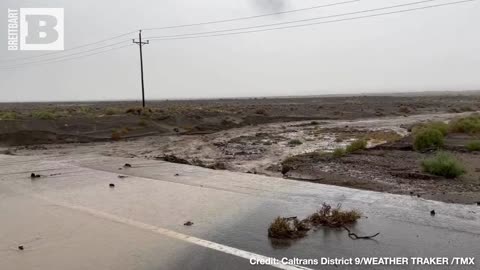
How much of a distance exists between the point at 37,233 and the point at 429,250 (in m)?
6.65

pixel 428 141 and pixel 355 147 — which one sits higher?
pixel 428 141

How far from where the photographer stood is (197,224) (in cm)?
853

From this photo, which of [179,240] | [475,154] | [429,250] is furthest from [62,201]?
[475,154]

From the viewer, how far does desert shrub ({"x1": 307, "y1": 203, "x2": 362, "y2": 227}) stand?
8.17 meters

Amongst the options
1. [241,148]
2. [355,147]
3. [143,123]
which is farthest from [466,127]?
[143,123]

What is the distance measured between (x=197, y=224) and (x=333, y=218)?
2498 mm

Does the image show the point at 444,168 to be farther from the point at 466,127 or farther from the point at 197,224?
the point at 466,127

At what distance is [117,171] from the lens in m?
15.9

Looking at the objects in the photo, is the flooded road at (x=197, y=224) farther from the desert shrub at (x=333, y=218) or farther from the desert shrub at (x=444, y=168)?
the desert shrub at (x=444, y=168)

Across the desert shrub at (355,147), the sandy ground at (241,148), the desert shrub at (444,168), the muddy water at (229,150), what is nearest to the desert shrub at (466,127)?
the sandy ground at (241,148)

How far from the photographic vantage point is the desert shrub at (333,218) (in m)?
8.17

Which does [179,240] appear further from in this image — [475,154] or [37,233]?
[475,154]

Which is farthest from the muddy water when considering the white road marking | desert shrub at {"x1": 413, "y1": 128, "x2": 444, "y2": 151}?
the white road marking

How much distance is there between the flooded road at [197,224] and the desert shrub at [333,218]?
27 centimetres
